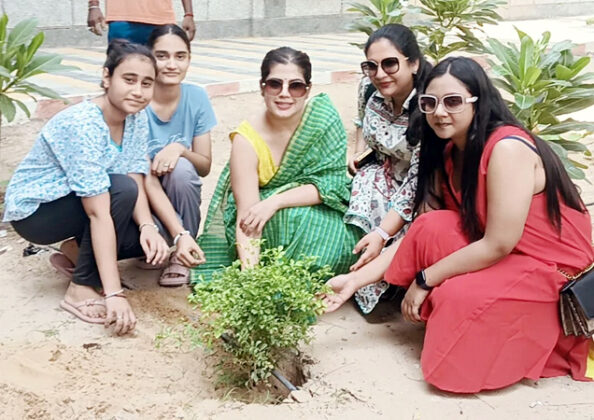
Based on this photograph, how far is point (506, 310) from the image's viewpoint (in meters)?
2.60

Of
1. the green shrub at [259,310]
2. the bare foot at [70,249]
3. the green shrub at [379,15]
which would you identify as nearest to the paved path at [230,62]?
the green shrub at [379,15]

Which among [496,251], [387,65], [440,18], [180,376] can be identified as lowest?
[180,376]

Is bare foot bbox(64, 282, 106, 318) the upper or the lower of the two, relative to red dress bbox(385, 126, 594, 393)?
lower

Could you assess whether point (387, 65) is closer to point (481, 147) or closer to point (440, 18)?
point (481, 147)

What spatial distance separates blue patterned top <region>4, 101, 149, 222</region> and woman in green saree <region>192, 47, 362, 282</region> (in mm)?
476

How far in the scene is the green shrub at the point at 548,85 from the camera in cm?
395

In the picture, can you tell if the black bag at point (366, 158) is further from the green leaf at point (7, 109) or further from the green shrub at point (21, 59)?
the green leaf at point (7, 109)

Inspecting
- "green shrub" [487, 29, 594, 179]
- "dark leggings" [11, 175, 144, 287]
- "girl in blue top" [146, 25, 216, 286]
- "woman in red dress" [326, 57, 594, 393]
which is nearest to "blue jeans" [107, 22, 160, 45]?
"girl in blue top" [146, 25, 216, 286]

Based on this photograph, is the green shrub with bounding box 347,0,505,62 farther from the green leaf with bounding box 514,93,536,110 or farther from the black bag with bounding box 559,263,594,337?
the black bag with bounding box 559,263,594,337

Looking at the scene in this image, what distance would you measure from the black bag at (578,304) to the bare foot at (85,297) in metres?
1.82

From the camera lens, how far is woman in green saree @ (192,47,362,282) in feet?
10.5

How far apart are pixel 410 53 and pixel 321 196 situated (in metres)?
0.71

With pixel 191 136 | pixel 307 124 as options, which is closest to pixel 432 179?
pixel 307 124

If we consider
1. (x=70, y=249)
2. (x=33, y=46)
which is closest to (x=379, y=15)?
(x=33, y=46)
